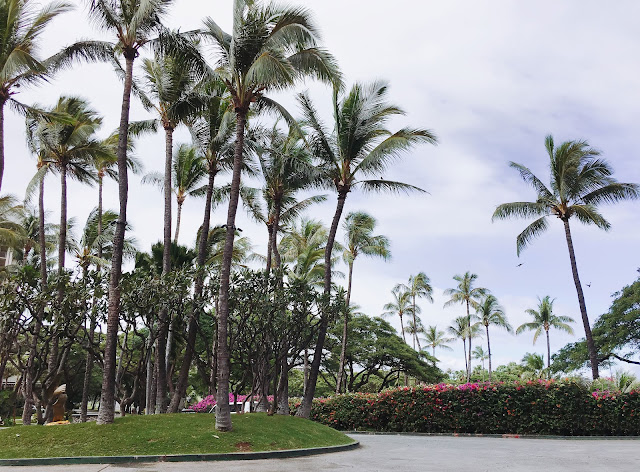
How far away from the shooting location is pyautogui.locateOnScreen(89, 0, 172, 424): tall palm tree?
13.7 m

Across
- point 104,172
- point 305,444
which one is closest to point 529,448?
point 305,444

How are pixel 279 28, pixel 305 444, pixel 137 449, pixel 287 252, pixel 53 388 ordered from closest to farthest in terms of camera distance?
pixel 137 449 → pixel 305 444 → pixel 279 28 → pixel 53 388 → pixel 287 252

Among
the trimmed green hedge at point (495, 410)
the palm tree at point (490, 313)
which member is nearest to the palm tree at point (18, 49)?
the trimmed green hedge at point (495, 410)

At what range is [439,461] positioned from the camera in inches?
464

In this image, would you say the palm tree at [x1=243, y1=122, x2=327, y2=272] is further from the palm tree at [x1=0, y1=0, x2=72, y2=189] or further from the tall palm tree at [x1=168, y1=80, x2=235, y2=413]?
the palm tree at [x1=0, y1=0, x2=72, y2=189]

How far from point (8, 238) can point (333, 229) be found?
16095 mm

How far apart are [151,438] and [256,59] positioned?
9478mm

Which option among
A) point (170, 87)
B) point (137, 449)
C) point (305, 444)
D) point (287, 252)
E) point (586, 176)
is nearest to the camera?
point (137, 449)

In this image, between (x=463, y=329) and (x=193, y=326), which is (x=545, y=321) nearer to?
(x=463, y=329)

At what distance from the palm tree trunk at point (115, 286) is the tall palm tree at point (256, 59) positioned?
2524mm

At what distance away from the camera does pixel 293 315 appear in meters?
19.7

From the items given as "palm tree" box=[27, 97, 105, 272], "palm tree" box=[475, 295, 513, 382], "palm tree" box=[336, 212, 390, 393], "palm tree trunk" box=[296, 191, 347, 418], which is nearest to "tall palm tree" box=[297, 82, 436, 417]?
"palm tree trunk" box=[296, 191, 347, 418]

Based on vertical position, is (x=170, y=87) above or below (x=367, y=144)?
above

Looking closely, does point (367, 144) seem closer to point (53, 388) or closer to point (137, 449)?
point (137, 449)
